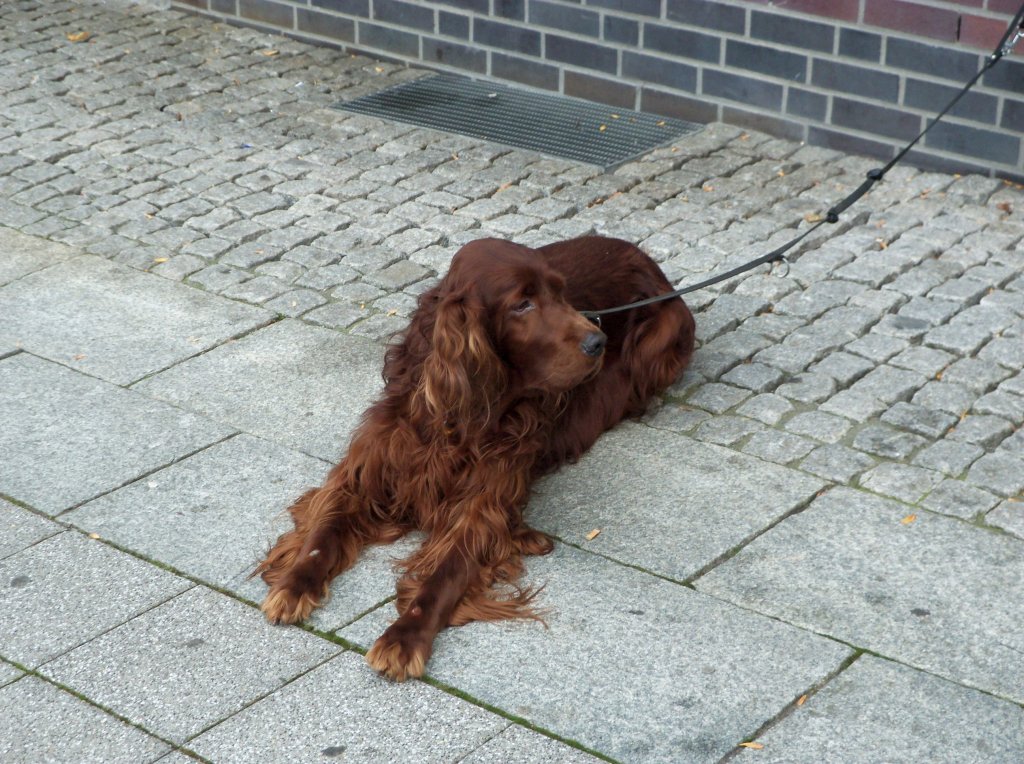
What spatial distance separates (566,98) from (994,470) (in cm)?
450

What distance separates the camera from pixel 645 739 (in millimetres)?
3309

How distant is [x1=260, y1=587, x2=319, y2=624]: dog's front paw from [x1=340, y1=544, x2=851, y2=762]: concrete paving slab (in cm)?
14

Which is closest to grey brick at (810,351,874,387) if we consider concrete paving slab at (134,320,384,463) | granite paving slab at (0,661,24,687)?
concrete paving slab at (134,320,384,463)

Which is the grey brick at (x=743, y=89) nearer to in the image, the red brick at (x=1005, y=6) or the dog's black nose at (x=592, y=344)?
the red brick at (x=1005, y=6)

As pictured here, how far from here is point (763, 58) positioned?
A: 7414 mm

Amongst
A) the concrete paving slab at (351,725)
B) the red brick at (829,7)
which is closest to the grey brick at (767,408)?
the concrete paving slab at (351,725)

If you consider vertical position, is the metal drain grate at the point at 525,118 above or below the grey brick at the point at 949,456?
above

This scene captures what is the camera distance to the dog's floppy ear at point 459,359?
12.5 ft

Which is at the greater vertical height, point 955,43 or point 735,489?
point 955,43

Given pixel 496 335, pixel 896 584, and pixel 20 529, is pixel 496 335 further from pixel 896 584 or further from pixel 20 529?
pixel 20 529

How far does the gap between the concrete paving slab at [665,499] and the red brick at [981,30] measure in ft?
10.2

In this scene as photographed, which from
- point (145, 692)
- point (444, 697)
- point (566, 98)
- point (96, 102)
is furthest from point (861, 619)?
point (96, 102)

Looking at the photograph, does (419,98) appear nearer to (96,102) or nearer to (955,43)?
(96,102)

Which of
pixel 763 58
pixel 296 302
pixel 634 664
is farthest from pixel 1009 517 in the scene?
pixel 763 58
